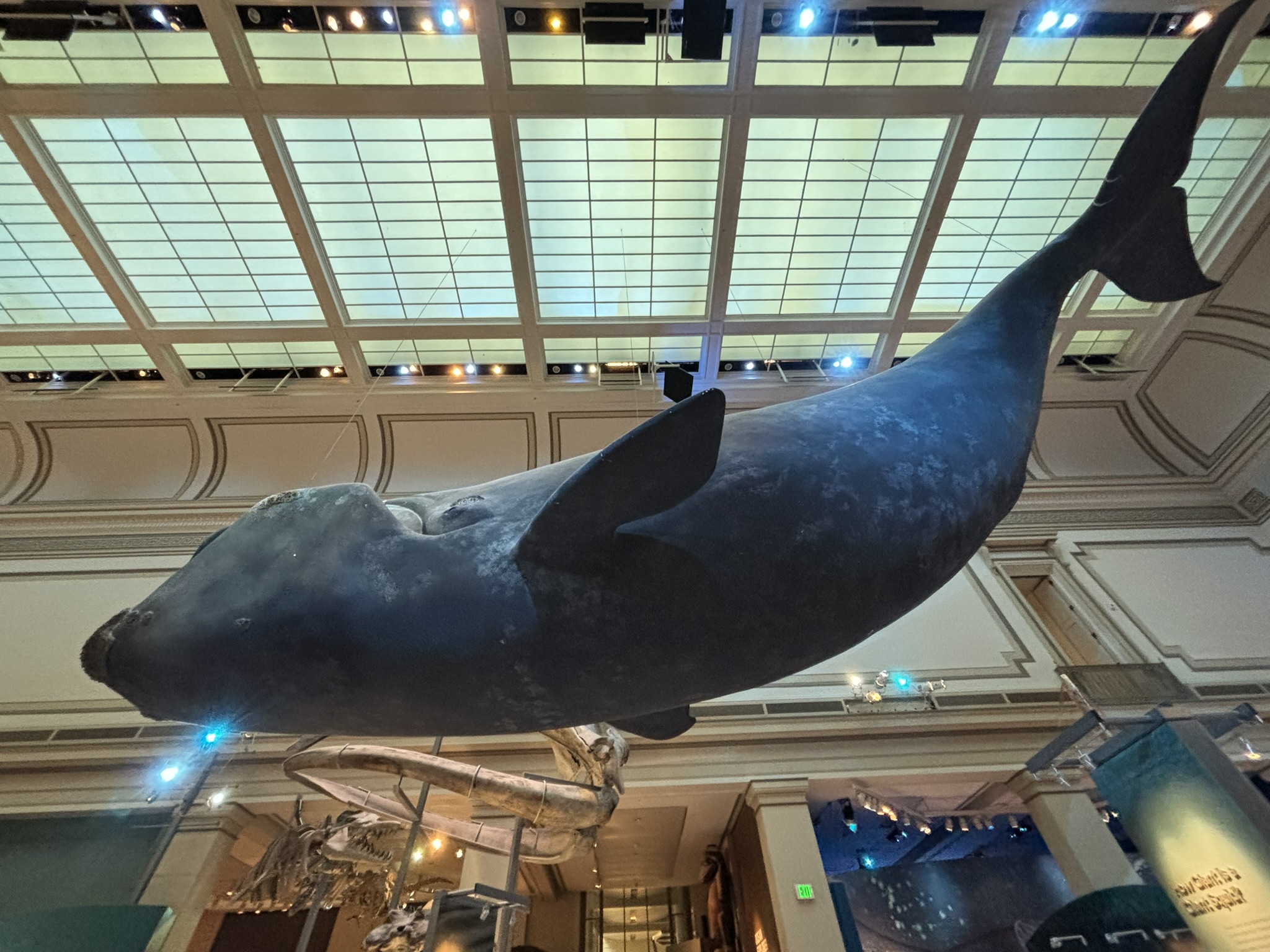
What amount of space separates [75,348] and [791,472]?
1080cm

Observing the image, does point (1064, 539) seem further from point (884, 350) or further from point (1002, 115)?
point (1002, 115)

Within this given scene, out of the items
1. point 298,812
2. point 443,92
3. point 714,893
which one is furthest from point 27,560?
point 714,893

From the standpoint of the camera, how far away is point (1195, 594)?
8.06 metres

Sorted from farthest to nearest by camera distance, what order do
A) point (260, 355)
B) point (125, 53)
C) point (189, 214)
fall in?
point (260, 355)
point (189, 214)
point (125, 53)

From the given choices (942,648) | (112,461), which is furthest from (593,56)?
(112,461)

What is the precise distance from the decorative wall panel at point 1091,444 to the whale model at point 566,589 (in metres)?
10.3

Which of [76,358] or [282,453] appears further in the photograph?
[282,453]

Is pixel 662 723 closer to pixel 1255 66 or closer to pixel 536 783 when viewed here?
pixel 536 783

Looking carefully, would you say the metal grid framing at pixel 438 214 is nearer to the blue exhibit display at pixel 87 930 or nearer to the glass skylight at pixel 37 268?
the glass skylight at pixel 37 268

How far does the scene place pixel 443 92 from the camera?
6.36 metres

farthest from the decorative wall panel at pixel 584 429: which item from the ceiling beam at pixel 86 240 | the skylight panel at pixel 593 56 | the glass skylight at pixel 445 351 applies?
the ceiling beam at pixel 86 240

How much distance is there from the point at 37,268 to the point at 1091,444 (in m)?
14.6

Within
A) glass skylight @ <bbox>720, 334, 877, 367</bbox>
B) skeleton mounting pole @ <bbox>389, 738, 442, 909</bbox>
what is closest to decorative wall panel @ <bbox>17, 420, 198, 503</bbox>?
skeleton mounting pole @ <bbox>389, 738, 442, 909</bbox>

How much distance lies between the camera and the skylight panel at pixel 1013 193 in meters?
7.01
